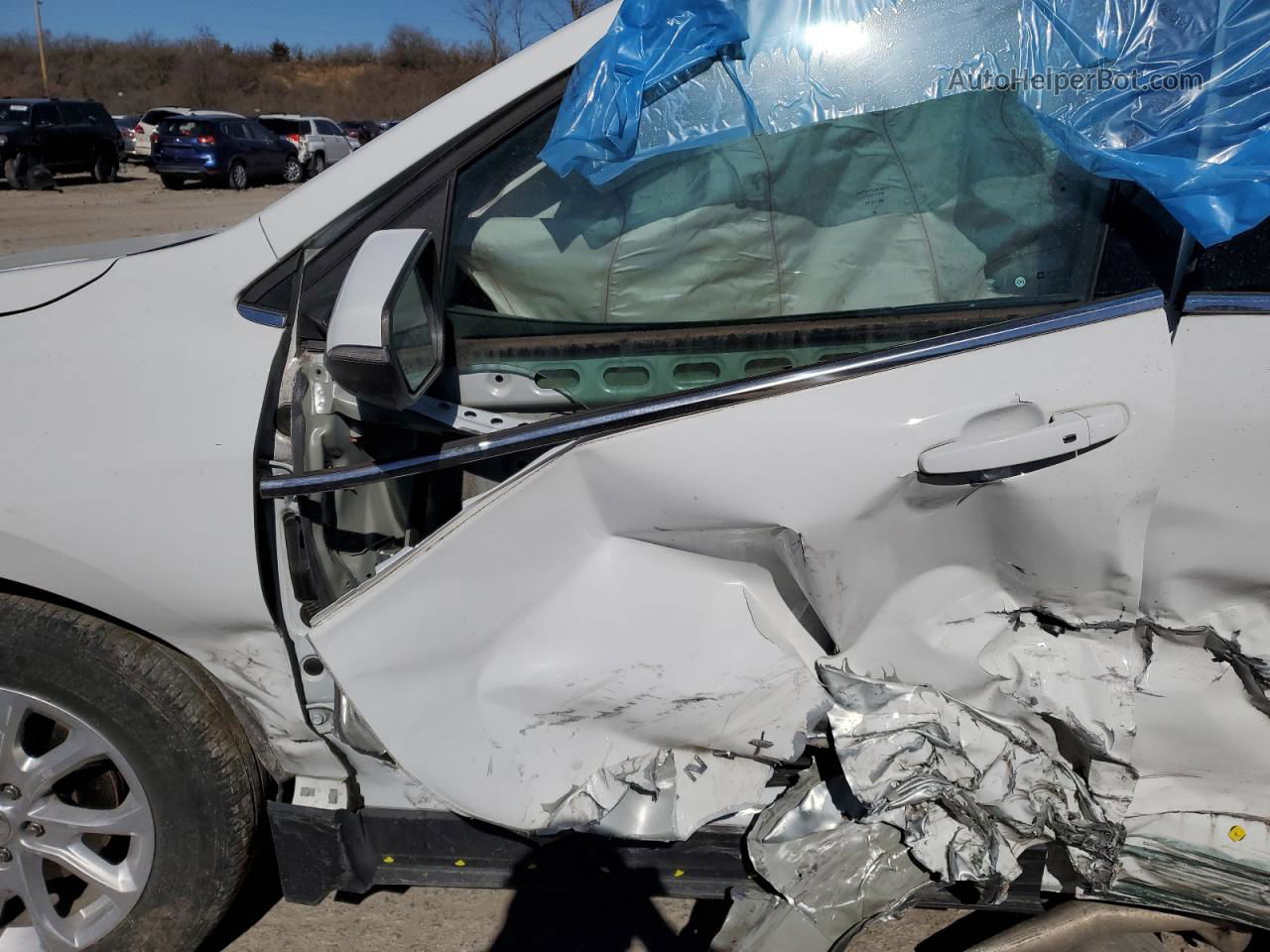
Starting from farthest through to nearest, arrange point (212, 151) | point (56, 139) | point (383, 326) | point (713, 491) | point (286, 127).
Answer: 1. point (286, 127)
2. point (212, 151)
3. point (56, 139)
4. point (713, 491)
5. point (383, 326)

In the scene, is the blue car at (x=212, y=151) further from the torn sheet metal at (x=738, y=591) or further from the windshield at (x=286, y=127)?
the torn sheet metal at (x=738, y=591)

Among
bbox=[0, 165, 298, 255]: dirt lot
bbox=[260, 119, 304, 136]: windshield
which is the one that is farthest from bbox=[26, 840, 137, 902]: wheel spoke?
bbox=[260, 119, 304, 136]: windshield

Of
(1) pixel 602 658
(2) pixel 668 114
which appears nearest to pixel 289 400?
(1) pixel 602 658

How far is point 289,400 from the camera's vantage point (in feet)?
6.34

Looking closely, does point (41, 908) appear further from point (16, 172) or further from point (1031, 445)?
point (16, 172)

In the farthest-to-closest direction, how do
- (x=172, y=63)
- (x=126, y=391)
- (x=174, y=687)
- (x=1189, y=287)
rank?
1. (x=172, y=63)
2. (x=174, y=687)
3. (x=126, y=391)
4. (x=1189, y=287)

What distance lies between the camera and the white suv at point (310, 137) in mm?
25828

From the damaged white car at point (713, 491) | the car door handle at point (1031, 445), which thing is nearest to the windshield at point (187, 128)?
the damaged white car at point (713, 491)

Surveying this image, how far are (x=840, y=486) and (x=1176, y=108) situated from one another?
0.88 metres

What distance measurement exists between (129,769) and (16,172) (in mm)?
21627

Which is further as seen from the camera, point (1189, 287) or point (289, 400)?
point (289, 400)

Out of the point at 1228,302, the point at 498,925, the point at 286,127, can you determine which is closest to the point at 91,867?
the point at 498,925

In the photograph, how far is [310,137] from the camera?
85.5 feet

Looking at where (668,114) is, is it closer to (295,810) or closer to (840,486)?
(840,486)
